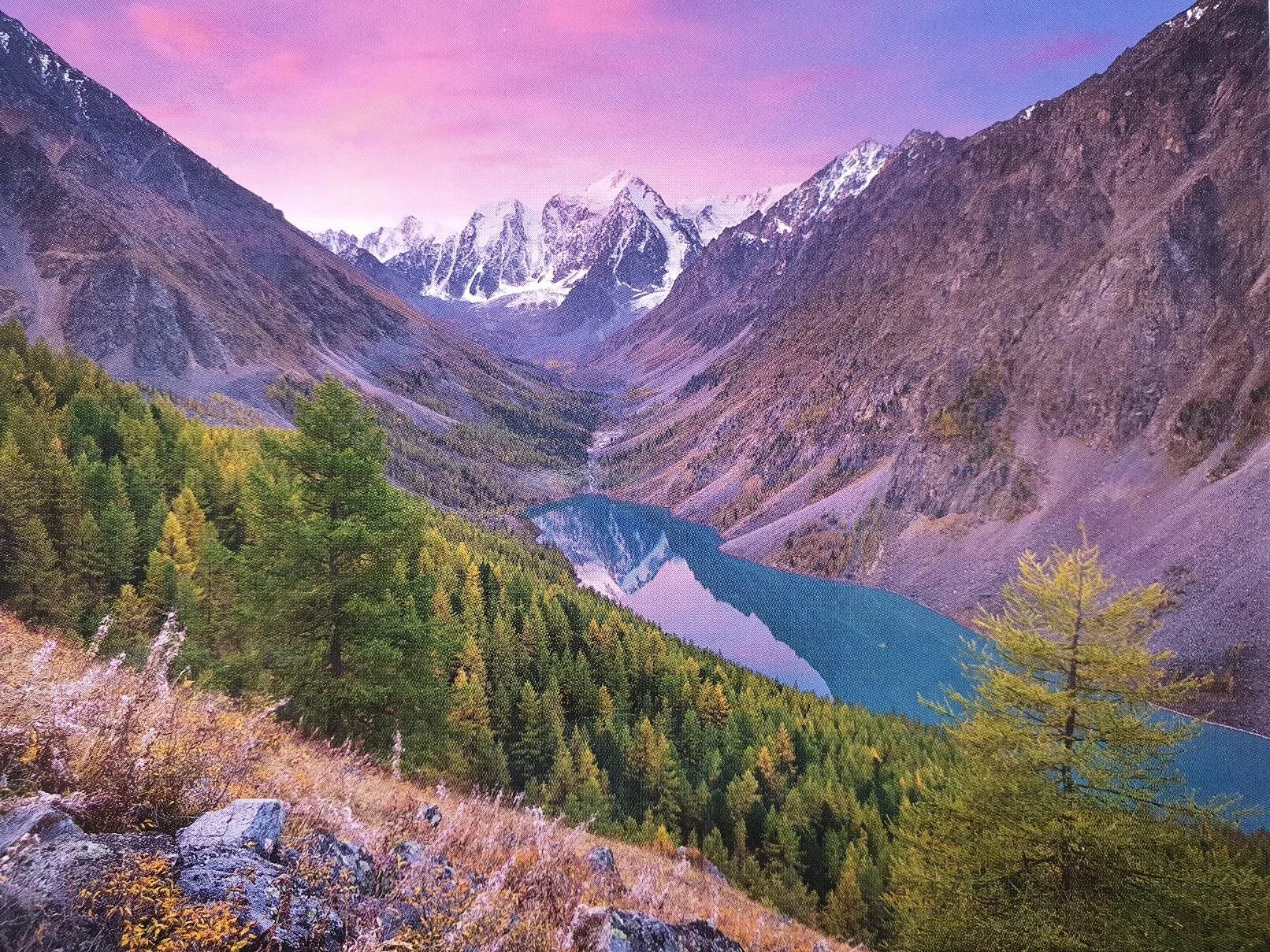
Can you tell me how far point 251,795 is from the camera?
525cm

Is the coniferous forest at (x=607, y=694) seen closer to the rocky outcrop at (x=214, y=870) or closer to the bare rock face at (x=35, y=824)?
the rocky outcrop at (x=214, y=870)

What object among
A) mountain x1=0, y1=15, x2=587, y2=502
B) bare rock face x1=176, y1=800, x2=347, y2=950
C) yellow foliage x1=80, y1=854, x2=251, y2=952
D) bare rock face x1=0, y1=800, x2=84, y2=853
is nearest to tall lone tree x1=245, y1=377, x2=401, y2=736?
bare rock face x1=176, y1=800, x2=347, y2=950

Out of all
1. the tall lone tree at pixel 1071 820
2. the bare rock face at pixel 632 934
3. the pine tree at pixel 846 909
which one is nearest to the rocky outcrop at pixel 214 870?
the bare rock face at pixel 632 934

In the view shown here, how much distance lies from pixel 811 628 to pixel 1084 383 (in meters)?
54.0

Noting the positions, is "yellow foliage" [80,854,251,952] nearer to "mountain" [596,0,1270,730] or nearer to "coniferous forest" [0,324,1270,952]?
"coniferous forest" [0,324,1270,952]

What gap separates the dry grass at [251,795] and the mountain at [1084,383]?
69.8 m

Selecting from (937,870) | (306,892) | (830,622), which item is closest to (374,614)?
(306,892)

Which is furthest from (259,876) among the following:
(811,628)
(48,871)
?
(811,628)

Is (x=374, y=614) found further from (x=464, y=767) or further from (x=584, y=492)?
(x=584, y=492)

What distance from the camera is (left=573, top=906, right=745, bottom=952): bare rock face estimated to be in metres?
5.15

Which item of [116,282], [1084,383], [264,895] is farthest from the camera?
[116,282]

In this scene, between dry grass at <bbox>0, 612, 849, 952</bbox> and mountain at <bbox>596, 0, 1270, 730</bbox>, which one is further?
mountain at <bbox>596, 0, 1270, 730</bbox>

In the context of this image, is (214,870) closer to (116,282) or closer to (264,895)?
(264,895)

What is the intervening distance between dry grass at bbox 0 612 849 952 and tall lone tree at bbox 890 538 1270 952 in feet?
18.2
